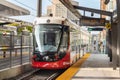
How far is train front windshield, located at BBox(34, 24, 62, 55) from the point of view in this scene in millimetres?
19891

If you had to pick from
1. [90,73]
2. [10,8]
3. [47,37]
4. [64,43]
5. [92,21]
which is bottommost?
[90,73]

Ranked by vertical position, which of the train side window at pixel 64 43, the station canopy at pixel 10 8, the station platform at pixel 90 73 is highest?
the station canopy at pixel 10 8

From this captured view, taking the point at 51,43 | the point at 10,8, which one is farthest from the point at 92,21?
the point at 51,43

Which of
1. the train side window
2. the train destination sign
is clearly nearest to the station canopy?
the train side window

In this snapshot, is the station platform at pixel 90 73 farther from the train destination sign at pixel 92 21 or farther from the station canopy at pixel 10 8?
the train destination sign at pixel 92 21

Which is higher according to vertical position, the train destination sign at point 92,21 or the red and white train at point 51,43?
the train destination sign at point 92,21

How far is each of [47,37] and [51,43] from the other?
435mm

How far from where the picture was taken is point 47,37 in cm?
2005

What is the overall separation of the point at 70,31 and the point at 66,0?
3037mm

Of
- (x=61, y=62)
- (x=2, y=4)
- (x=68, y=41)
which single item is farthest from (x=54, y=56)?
(x=2, y=4)

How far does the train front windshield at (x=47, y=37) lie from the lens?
1989 centimetres

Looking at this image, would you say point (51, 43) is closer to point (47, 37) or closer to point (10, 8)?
point (47, 37)

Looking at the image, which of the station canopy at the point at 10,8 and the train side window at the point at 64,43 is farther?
the station canopy at the point at 10,8

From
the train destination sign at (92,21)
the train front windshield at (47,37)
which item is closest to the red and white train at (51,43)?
the train front windshield at (47,37)
